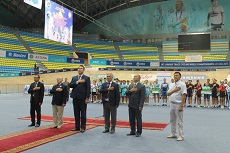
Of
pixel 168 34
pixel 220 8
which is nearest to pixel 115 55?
pixel 168 34

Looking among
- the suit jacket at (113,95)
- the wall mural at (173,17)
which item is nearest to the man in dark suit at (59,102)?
the suit jacket at (113,95)

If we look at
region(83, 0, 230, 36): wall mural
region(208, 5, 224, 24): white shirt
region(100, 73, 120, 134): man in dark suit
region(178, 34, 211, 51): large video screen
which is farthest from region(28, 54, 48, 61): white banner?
region(208, 5, 224, 24): white shirt

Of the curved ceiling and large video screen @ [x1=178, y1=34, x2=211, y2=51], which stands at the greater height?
the curved ceiling

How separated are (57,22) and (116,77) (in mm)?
13976

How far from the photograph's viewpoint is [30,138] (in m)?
6.01

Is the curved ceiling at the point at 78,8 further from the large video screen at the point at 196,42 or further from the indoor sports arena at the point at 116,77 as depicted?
the large video screen at the point at 196,42

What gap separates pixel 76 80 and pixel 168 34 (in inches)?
1304

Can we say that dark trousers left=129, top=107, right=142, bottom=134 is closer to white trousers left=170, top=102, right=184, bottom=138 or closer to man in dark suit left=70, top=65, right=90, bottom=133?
white trousers left=170, top=102, right=184, bottom=138

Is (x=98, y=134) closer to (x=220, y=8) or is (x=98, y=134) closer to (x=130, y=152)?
(x=130, y=152)

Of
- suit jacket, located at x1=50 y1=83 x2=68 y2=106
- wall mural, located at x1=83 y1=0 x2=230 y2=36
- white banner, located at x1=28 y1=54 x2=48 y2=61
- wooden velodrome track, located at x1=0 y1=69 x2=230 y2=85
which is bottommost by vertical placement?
suit jacket, located at x1=50 y1=83 x2=68 y2=106

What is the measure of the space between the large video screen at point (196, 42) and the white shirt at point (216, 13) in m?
4.93

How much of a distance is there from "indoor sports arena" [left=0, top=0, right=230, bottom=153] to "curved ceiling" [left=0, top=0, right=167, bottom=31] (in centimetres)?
18

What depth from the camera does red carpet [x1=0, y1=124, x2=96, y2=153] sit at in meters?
5.13

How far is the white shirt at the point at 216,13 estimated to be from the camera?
1391 inches
